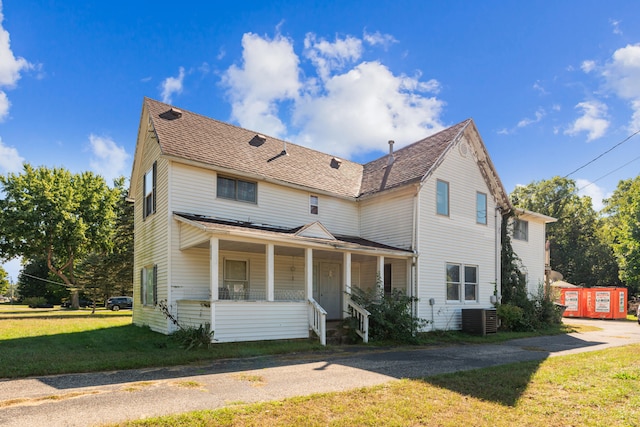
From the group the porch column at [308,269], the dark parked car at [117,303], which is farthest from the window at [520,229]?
the dark parked car at [117,303]

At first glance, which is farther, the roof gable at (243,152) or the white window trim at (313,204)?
the white window trim at (313,204)

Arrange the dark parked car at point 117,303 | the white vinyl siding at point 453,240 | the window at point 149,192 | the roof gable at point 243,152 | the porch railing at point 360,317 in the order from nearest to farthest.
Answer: the porch railing at point 360,317
the roof gable at point 243,152
the window at point 149,192
the white vinyl siding at point 453,240
the dark parked car at point 117,303

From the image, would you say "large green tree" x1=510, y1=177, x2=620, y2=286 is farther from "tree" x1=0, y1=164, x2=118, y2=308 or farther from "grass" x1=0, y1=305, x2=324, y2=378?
"tree" x1=0, y1=164, x2=118, y2=308

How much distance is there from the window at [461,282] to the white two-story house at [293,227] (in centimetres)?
7

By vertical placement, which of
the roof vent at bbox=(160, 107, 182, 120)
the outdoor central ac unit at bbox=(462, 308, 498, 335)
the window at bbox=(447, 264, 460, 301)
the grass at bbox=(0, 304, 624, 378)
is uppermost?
the roof vent at bbox=(160, 107, 182, 120)

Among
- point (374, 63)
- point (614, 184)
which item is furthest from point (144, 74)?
point (614, 184)

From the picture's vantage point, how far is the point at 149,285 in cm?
1498

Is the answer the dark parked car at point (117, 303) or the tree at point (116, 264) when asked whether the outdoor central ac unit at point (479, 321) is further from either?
the dark parked car at point (117, 303)

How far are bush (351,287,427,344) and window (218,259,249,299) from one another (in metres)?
3.70

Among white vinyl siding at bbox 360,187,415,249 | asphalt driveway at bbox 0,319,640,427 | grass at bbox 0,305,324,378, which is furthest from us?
white vinyl siding at bbox 360,187,415,249

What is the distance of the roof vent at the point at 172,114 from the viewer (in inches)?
593

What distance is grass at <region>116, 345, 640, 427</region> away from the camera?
5.08 m

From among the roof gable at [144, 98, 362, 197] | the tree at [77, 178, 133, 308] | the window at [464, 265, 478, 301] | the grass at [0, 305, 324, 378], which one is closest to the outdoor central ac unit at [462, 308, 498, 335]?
the window at [464, 265, 478, 301]

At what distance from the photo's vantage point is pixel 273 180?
14953mm
